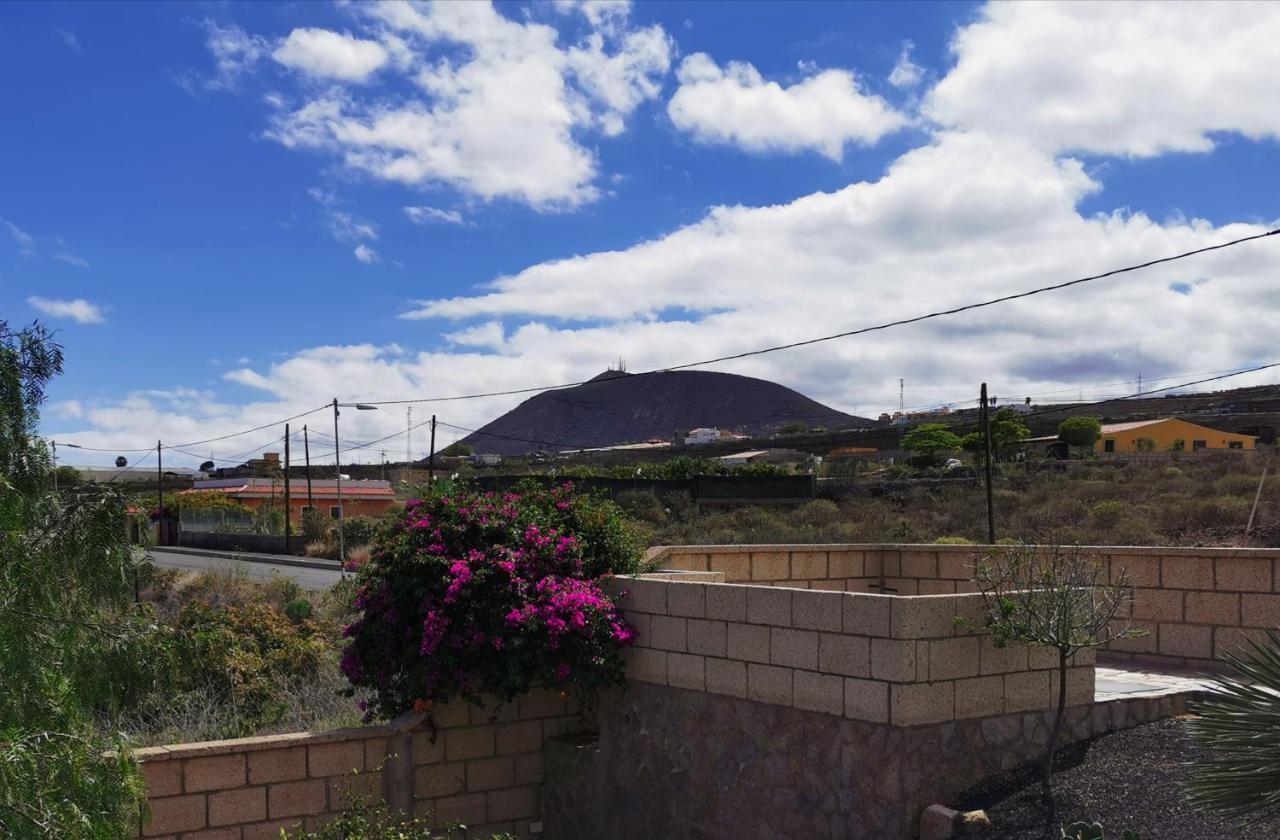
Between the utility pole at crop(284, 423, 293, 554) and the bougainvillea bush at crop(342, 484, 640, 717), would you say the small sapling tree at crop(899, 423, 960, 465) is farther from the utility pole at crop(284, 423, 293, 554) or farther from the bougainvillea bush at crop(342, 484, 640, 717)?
the bougainvillea bush at crop(342, 484, 640, 717)

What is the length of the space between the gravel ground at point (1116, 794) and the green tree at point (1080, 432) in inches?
1713

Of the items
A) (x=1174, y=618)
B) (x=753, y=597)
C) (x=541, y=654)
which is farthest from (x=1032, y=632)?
(x=541, y=654)

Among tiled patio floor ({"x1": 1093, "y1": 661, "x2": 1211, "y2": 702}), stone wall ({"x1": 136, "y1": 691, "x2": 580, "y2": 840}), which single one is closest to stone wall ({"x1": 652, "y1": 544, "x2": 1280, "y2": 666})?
tiled patio floor ({"x1": 1093, "y1": 661, "x2": 1211, "y2": 702})

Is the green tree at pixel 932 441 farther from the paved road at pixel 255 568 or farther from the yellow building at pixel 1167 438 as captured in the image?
the paved road at pixel 255 568

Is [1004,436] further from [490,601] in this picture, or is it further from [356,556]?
[490,601]

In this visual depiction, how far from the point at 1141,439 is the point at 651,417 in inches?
3570

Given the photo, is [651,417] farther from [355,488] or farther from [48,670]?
[48,670]

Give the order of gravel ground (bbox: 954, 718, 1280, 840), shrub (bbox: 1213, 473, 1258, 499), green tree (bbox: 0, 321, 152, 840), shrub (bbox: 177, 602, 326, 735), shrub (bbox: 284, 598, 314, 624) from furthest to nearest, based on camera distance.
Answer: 1. shrub (bbox: 1213, 473, 1258, 499)
2. shrub (bbox: 284, 598, 314, 624)
3. shrub (bbox: 177, 602, 326, 735)
4. gravel ground (bbox: 954, 718, 1280, 840)
5. green tree (bbox: 0, 321, 152, 840)

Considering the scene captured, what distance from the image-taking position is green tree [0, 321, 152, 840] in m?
6.17

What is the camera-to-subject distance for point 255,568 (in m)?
Answer: 42.7

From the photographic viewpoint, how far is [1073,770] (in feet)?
27.1

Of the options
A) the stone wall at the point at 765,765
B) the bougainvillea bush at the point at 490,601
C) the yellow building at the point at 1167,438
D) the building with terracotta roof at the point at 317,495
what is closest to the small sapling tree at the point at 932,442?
the yellow building at the point at 1167,438

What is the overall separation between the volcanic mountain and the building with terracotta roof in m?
47.6

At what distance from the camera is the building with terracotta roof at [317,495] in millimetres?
65125
